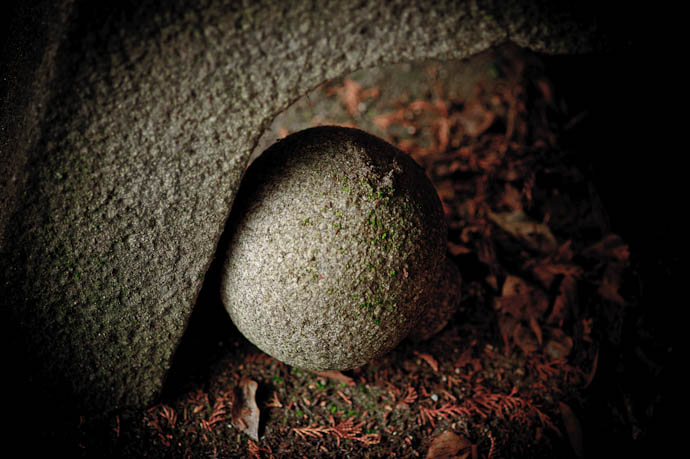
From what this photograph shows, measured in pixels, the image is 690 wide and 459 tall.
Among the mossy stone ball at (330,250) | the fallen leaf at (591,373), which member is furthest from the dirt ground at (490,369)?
the mossy stone ball at (330,250)

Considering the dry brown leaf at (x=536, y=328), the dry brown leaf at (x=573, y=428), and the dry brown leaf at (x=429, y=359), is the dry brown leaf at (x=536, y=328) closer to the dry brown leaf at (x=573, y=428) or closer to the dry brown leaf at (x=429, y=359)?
the dry brown leaf at (x=573, y=428)

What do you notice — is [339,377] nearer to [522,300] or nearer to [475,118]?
[522,300]

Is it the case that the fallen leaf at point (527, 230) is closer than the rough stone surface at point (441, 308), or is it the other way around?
the rough stone surface at point (441, 308)

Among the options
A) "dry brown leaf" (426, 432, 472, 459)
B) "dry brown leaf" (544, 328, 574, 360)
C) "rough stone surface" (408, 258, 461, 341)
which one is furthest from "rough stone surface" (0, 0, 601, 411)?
"dry brown leaf" (544, 328, 574, 360)

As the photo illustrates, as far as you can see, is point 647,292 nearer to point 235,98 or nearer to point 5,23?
point 235,98

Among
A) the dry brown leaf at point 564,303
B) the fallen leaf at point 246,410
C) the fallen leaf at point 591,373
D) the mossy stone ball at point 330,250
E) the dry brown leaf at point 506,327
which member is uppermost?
the mossy stone ball at point 330,250

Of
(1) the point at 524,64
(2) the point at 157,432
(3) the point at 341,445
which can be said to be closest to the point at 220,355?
(2) the point at 157,432

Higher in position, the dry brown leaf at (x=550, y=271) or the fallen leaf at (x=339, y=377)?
the dry brown leaf at (x=550, y=271)

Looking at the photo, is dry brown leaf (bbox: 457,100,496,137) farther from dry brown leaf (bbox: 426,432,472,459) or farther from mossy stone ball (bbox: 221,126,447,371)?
dry brown leaf (bbox: 426,432,472,459)
